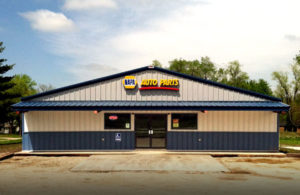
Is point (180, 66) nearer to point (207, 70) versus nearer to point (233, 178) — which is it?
point (207, 70)

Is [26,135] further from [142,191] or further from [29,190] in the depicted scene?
[142,191]

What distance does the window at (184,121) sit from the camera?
16531 millimetres

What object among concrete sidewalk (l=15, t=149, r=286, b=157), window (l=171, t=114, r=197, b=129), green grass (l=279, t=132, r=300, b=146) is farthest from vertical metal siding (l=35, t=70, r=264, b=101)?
green grass (l=279, t=132, r=300, b=146)

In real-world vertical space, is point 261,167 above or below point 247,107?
below

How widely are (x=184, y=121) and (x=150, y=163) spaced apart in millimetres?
4622

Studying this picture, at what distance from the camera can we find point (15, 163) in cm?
1343

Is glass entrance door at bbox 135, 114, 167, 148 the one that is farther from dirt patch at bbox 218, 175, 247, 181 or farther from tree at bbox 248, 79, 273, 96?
tree at bbox 248, 79, 273, 96

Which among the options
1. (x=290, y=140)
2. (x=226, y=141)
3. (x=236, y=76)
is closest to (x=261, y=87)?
(x=236, y=76)

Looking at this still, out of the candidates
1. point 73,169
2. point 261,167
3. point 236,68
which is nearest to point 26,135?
point 73,169

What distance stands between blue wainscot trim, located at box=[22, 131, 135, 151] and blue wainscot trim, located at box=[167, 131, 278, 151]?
9.78ft

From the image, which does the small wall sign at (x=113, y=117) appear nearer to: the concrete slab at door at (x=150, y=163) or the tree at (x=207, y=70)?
the concrete slab at door at (x=150, y=163)

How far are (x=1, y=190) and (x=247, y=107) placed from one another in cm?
1330

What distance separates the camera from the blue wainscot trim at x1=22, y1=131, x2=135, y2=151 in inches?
646

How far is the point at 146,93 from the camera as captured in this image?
54.9ft
